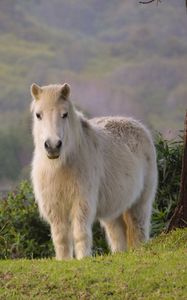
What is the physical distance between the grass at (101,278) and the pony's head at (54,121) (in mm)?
1442

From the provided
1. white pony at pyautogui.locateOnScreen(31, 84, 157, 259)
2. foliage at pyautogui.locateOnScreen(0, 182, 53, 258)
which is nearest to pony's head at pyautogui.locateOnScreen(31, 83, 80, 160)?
white pony at pyautogui.locateOnScreen(31, 84, 157, 259)

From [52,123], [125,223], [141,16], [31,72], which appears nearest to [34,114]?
[52,123]

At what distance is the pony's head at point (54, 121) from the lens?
9438 millimetres

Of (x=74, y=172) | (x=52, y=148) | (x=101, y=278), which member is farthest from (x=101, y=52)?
(x=101, y=278)

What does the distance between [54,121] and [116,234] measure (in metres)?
2.79

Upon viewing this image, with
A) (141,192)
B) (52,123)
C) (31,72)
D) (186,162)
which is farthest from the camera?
(31,72)

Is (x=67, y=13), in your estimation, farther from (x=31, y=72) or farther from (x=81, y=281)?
(x=81, y=281)

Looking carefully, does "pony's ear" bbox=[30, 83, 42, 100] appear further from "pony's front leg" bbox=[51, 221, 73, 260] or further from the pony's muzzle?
"pony's front leg" bbox=[51, 221, 73, 260]

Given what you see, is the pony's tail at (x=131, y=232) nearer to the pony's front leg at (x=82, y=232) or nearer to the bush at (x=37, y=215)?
the bush at (x=37, y=215)

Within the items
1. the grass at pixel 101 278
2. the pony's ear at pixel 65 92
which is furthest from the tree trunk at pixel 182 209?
the pony's ear at pixel 65 92

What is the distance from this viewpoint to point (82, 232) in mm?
9781

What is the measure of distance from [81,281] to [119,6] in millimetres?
103979

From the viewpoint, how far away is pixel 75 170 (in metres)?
10.0

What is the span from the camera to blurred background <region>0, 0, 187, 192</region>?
74000 millimetres
